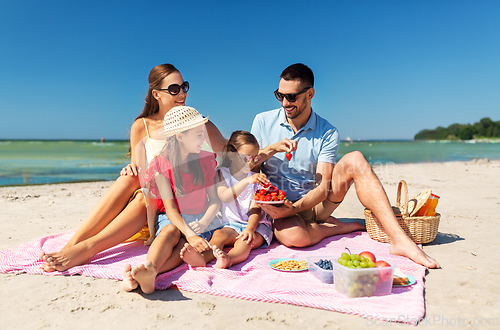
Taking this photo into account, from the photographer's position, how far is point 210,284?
274cm

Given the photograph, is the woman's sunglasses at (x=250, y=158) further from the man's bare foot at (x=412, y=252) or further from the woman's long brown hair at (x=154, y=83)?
the man's bare foot at (x=412, y=252)

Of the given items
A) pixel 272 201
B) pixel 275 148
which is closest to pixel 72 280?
pixel 272 201

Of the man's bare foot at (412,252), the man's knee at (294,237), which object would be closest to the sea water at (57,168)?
the man's knee at (294,237)

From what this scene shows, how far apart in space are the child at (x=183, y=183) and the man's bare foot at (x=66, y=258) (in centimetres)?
67

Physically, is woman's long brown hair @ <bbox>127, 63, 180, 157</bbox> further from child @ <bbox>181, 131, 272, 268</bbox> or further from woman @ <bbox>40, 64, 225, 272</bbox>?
child @ <bbox>181, 131, 272, 268</bbox>

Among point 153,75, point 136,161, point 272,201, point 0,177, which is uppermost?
point 153,75

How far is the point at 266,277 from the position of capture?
288 cm

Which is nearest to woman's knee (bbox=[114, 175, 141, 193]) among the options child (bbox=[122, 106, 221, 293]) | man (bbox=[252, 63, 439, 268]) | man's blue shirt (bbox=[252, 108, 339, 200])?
child (bbox=[122, 106, 221, 293])

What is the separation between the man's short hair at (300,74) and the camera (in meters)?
3.86

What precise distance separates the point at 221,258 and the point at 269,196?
0.78 meters

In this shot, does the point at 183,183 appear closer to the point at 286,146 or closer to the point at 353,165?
the point at 286,146

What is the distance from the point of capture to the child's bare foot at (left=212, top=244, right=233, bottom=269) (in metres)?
2.98

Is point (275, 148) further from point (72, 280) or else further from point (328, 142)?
point (72, 280)

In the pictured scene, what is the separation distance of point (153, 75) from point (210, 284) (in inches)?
99.9
